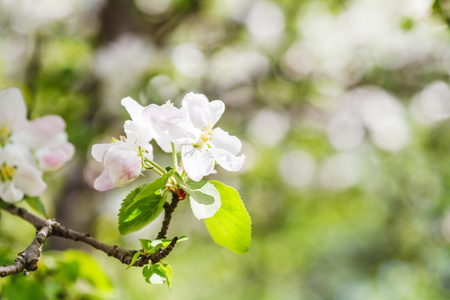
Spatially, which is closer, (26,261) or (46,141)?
(26,261)

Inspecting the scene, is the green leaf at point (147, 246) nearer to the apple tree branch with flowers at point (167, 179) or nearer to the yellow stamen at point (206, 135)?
the apple tree branch with flowers at point (167, 179)

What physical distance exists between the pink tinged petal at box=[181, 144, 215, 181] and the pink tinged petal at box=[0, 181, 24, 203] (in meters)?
0.42

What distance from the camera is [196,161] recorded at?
0.67 metres

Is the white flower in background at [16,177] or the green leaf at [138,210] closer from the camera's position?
the green leaf at [138,210]

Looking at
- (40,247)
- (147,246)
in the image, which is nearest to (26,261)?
(40,247)

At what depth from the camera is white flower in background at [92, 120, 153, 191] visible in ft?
2.20

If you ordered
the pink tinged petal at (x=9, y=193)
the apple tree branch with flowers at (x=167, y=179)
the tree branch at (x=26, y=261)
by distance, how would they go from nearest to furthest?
the tree branch at (x=26, y=261) → the apple tree branch with flowers at (x=167, y=179) → the pink tinged petal at (x=9, y=193)

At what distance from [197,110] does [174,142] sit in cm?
7

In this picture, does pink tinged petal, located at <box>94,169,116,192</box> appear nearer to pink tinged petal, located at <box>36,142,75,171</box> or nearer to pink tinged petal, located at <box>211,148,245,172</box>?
pink tinged petal, located at <box>211,148,245,172</box>

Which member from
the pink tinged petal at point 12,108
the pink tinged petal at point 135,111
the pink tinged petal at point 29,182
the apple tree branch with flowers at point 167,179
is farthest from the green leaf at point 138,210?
the pink tinged petal at point 12,108

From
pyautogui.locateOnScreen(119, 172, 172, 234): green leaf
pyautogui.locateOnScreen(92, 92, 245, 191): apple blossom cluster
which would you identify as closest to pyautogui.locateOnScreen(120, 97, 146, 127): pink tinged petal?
pyautogui.locateOnScreen(92, 92, 245, 191): apple blossom cluster

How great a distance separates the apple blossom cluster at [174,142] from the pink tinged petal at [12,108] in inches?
13.0

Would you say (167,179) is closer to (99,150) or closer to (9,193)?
(99,150)

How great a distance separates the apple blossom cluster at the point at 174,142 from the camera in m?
0.66
